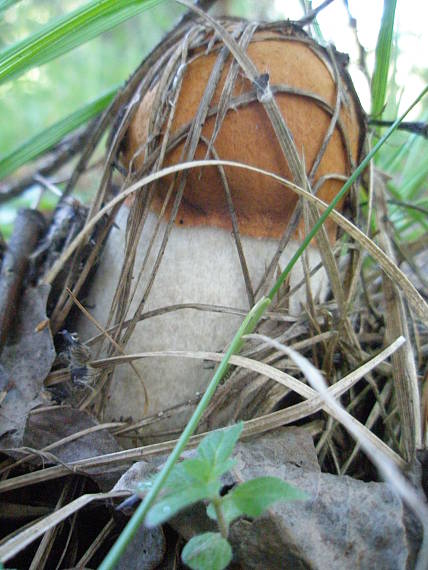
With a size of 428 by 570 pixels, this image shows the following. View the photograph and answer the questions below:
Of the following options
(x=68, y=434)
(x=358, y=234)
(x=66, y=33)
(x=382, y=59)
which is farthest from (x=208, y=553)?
(x=382, y=59)

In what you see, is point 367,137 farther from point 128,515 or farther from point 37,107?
point 37,107

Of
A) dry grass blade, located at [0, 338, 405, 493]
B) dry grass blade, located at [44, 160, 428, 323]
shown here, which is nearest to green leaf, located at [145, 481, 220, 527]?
dry grass blade, located at [0, 338, 405, 493]

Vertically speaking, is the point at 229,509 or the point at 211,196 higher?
the point at 211,196

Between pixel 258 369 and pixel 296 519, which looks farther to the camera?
pixel 258 369

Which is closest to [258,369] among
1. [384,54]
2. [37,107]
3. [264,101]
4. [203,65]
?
[264,101]

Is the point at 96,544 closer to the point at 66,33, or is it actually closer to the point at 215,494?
the point at 215,494
